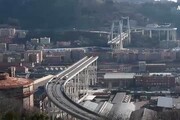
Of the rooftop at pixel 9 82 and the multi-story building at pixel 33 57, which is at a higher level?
the multi-story building at pixel 33 57

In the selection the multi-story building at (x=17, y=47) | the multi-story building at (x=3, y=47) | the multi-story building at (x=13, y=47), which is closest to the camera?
the multi-story building at (x=3, y=47)

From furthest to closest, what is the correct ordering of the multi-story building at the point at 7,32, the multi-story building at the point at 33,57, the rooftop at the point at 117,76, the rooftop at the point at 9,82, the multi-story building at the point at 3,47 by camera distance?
the multi-story building at the point at 7,32
the multi-story building at the point at 3,47
the multi-story building at the point at 33,57
the rooftop at the point at 117,76
the rooftop at the point at 9,82

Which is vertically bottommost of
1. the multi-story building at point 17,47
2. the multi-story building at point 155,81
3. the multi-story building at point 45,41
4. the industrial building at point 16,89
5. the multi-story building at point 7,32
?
the multi-story building at point 155,81

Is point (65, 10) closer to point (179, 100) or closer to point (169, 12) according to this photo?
point (169, 12)

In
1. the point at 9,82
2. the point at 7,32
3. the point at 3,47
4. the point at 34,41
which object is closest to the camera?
the point at 9,82

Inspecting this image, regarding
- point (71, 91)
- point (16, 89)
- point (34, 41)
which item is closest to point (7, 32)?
point (34, 41)

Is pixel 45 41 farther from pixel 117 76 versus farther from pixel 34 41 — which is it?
pixel 117 76

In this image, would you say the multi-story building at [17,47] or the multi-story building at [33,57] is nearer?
the multi-story building at [33,57]

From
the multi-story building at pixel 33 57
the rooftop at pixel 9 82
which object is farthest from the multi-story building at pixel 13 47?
the rooftop at pixel 9 82

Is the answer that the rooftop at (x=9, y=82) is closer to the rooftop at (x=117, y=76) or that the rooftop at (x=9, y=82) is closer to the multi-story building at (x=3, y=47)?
the rooftop at (x=117, y=76)
